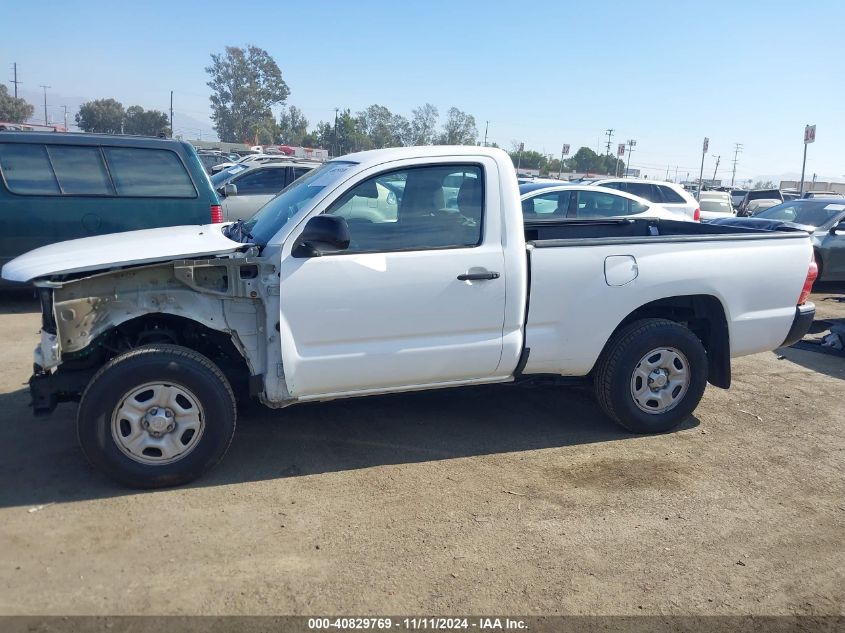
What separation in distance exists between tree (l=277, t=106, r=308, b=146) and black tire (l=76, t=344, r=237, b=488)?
300 ft

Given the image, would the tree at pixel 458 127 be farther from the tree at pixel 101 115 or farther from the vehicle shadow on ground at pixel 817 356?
the vehicle shadow on ground at pixel 817 356

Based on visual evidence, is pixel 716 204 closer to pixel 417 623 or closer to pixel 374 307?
pixel 374 307

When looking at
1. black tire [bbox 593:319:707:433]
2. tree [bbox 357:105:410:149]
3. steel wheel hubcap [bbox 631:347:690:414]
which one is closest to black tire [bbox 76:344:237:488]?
black tire [bbox 593:319:707:433]

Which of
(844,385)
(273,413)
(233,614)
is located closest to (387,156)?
(273,413)

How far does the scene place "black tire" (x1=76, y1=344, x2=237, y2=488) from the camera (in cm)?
381

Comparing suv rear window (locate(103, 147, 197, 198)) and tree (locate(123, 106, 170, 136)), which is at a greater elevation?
tree (locate(123, 106, 170, 136))

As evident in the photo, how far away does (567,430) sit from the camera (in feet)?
16.9

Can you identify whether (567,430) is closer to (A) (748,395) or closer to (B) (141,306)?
(A) (748,395)

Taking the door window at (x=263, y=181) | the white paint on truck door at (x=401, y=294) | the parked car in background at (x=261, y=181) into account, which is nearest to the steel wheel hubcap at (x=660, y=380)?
the white paint on truck door at (x=401, y=294)

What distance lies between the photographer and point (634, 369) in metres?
4.91

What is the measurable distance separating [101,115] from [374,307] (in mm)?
83379

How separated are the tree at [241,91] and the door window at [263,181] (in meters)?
88.6

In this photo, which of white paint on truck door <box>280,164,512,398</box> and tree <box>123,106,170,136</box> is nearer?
white paint on truck door <box>280,164,512,398</box>

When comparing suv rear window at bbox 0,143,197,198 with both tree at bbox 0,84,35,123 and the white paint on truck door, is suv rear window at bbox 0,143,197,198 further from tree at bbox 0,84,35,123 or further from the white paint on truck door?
tree at bbox 0,84,35,123
